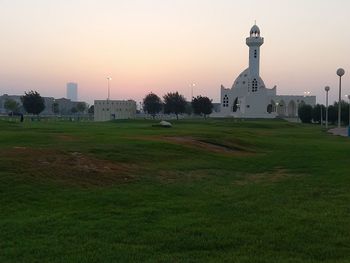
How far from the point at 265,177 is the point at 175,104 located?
309ft

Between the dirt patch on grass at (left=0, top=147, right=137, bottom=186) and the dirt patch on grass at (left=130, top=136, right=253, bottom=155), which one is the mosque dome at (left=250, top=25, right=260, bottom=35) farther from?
the dirt patch on grass at (left=0, top=147, right=137, bottom=186)

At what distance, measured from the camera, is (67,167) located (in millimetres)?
15328

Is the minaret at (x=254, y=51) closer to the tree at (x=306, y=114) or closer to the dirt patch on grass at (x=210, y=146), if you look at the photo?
the tree at (x=306, y=114)

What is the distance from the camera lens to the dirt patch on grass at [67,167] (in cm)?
1390

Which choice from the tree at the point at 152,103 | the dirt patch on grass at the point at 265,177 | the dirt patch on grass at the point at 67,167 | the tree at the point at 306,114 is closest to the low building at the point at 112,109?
the tree at the point at 152,103

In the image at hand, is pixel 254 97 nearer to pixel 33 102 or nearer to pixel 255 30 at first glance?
pixel 255 30

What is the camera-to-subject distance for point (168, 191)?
12805 mm

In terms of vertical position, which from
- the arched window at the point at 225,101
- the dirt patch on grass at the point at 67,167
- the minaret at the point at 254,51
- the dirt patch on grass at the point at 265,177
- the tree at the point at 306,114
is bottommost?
the dirt patch on grass at the point at 265,177

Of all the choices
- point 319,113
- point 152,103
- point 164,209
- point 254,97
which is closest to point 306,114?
point 319,113

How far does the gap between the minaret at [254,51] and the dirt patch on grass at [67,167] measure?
11293 centimetres

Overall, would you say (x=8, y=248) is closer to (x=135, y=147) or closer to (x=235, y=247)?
(x=235, y=247)

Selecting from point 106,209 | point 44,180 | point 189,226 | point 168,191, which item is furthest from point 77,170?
point 189,226

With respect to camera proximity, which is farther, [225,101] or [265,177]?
[225,101]

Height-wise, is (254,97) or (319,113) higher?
(254,97)
